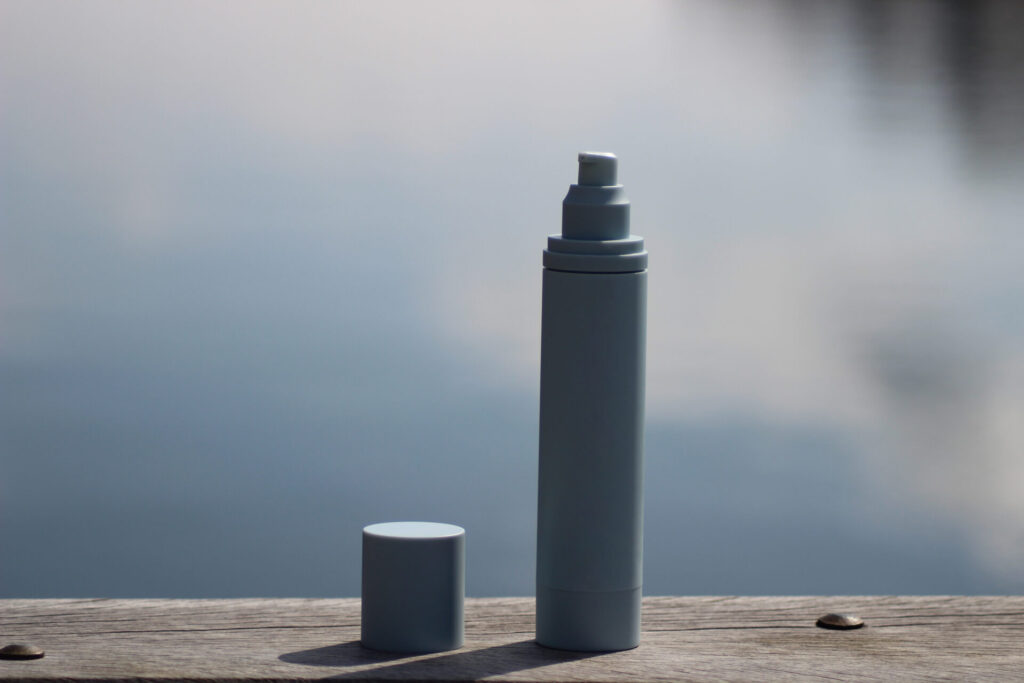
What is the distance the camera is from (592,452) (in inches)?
34.4

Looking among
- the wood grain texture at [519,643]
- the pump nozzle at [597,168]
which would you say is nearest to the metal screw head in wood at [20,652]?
the wood grain texture at [519,643]

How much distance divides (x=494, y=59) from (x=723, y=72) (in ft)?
4.80

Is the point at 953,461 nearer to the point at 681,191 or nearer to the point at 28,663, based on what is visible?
the point at 681,191

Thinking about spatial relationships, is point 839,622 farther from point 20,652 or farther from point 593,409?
point 20,652

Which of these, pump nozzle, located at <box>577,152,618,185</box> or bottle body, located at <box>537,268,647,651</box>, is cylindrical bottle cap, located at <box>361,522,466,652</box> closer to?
bottle body, located at <box>537,268,647,651</box>

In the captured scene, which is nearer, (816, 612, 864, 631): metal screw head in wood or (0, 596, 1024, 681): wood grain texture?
(0, 596, 1024, 681): wood grain texture

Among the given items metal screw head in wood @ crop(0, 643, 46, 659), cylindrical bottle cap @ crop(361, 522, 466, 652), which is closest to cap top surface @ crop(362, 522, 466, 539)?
cylindrical bottle cap @ crop(361, 522, 466, 652)

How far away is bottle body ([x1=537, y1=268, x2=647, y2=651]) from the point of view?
87 centimetres

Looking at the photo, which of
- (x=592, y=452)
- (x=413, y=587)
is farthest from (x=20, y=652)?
(x=592, y=452)

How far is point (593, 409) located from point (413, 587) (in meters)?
0.17

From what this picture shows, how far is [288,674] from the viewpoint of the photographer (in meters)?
0.82

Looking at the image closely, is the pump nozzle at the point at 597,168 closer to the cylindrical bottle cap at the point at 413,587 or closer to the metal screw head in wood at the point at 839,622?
the cylindrical bottle cap at the point at 413,587

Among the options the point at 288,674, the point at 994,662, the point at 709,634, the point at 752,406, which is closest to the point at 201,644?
the point at 288,674

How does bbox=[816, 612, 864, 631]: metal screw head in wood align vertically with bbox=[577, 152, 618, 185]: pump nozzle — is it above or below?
below
